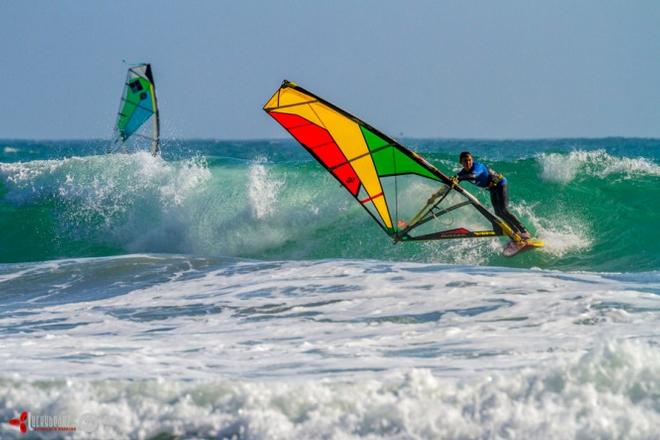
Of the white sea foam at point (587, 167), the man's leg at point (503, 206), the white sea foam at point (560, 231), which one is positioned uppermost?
the white sea foam at point (587, 167)

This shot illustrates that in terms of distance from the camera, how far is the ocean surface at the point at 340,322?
4527 millimetres

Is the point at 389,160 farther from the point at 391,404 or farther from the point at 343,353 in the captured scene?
the point at 391,404

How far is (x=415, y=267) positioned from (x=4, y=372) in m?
4.49

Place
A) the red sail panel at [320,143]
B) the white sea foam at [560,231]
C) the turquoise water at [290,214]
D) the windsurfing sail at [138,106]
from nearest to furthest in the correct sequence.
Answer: the red sail panel at [320,143] < the white sea foam at [560,231] < the turquoise water at [290,214] < the windsurfing sail at [138,106]

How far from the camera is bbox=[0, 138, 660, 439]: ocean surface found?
453 cm

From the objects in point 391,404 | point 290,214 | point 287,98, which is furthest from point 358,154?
point 391,404

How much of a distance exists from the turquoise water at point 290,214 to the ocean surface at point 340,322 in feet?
0.15

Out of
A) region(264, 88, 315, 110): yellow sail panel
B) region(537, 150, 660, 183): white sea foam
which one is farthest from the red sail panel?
region(537, 150, 660, 183): white sea foam

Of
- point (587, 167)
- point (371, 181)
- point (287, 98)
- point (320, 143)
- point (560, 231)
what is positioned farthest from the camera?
point (587, 167)

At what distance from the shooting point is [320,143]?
10.0 m

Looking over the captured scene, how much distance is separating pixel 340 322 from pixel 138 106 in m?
12.5

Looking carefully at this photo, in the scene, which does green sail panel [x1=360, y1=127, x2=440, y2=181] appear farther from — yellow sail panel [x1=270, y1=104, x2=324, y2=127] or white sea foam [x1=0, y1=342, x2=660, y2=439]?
white sea foam [x1=0, y1=342, x2=660, y2=439]

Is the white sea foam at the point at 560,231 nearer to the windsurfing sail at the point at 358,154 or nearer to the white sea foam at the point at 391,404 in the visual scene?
the windsurfing sail at the point at 358,154

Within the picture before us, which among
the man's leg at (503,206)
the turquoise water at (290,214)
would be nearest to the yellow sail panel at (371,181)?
the man's leg at (503,206)
